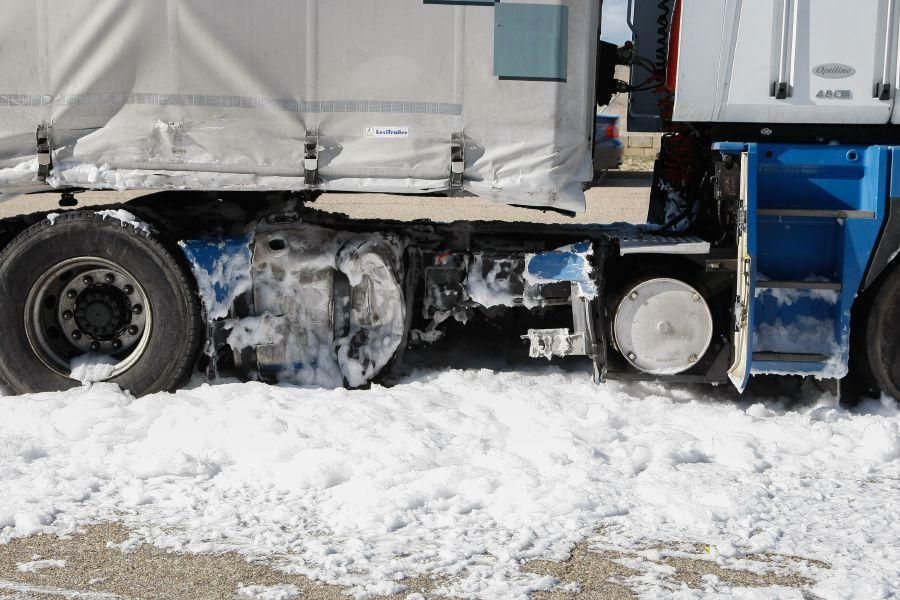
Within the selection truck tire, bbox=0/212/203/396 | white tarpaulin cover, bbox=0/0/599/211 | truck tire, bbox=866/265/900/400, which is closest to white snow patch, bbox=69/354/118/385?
truck tire, bbox=0/212/203/396

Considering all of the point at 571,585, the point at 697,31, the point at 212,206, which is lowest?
the point at 571,585

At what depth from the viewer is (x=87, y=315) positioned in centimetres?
659

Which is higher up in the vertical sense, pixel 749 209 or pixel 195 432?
pixel 749 209

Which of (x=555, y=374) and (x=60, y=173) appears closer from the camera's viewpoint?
(x=60, y=173)

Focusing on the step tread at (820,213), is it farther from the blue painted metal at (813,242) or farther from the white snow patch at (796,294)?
the white snow patch at (796,294)

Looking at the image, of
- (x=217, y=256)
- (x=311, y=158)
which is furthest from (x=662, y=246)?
(x=217, y=256)

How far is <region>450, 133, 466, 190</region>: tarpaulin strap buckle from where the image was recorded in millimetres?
6148

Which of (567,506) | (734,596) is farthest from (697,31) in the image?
(734,596)

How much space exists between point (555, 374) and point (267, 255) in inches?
78.0

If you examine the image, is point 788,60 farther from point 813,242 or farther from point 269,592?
point 269,592

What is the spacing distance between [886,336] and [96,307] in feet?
15.3

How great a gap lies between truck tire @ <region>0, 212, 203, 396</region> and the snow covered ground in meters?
0.22

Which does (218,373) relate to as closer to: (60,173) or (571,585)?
(60,173)

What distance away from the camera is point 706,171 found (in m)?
6.78
